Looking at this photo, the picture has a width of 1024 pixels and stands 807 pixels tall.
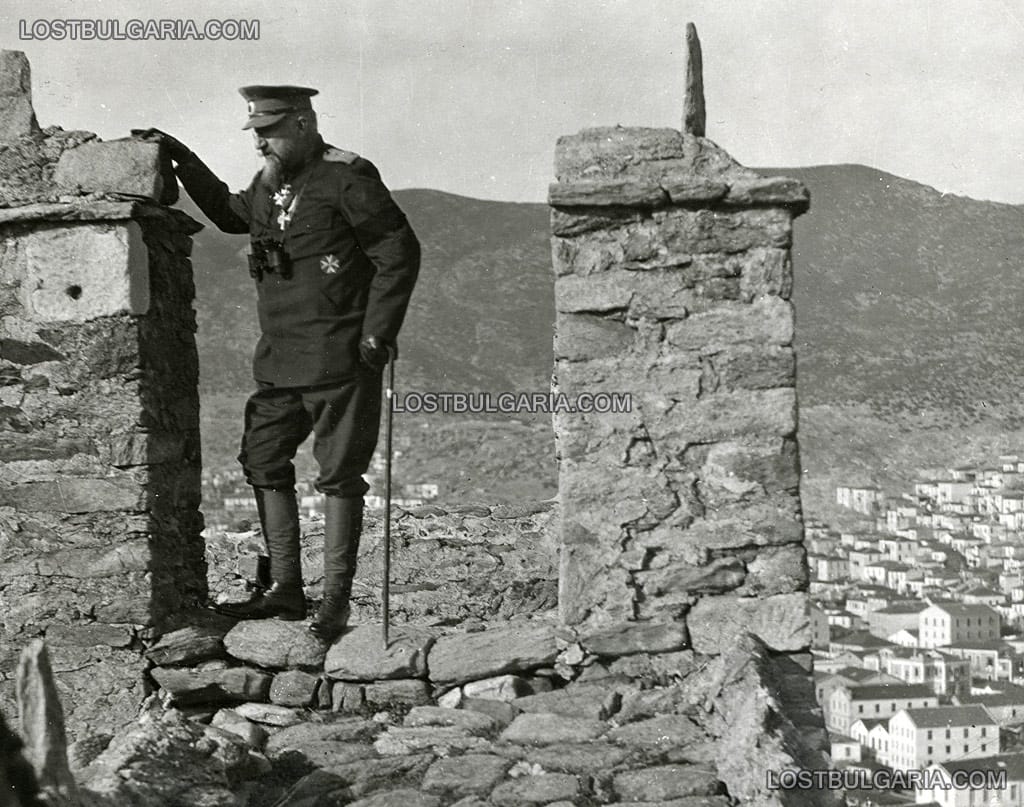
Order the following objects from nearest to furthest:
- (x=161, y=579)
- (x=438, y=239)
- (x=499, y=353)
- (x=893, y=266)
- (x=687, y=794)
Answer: (x=687, y=794), (x=161, y=579), (x=438, y=239), (x=499, y=353), (x=893, y=266)

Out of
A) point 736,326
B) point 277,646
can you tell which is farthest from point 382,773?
point 736,326

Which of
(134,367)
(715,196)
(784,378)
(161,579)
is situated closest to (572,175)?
(715,196)

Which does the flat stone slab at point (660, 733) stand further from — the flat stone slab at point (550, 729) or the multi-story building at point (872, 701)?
the multi-story building at point (872, 701)

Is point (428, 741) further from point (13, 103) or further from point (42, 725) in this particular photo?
point (13, 103)

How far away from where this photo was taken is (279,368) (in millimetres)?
5344

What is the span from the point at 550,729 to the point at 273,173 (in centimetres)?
251

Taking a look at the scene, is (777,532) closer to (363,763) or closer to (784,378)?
(784,378)

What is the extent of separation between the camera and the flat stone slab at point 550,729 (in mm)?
4535

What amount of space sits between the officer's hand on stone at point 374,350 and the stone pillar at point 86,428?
92cm

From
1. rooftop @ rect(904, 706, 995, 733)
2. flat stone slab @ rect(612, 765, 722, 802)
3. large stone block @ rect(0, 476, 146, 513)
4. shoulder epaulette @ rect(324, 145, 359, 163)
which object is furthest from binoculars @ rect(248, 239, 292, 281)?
rooftop @ rect(904, 706, 995, 733)

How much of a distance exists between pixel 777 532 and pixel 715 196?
1.32 m

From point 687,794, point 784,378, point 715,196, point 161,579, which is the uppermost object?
point 715,196

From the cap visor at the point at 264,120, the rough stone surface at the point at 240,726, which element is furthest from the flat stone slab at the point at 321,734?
the cap visor at the point at 264,120

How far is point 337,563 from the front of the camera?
5.38 metres
